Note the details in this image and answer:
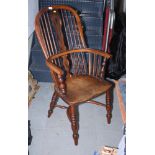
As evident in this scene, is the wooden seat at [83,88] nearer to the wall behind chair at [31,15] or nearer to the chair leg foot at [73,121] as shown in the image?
the chair leg foot at [73,121]

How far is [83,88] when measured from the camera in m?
1.98

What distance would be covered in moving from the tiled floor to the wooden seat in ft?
1.32

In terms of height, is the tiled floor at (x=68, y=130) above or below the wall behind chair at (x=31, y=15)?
below

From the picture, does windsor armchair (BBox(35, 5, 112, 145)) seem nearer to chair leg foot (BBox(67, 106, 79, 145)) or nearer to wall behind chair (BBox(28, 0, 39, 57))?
chair leg foot (BBox(67, 106, 79, 145))

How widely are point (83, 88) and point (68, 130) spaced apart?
0.44 meters

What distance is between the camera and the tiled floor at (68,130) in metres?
1.92

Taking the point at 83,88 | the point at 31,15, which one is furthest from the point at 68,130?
the point at 31,15

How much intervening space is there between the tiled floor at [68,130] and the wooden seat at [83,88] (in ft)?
1.32

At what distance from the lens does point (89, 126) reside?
2.21m

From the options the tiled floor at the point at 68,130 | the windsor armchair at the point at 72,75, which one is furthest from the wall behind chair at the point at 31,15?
the tiled floor at the point at 68,130
